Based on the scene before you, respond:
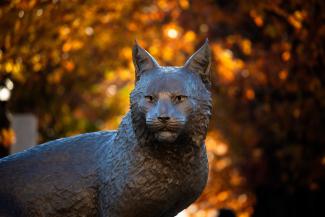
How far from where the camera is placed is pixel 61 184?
267 inches

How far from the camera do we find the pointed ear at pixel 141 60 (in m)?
6.55

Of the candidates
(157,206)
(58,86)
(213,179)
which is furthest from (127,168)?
(213,179)

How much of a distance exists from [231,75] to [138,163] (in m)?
13.4

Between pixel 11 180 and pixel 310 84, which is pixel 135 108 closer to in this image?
pixel 11 180

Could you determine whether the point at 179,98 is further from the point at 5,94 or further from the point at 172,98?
the point at 5,94

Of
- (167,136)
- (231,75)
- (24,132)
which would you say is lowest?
(231,75)

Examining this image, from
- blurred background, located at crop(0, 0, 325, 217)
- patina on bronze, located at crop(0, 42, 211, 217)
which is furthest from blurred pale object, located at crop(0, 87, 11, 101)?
patina on bronze, located at crop(0, 42, 211, 217)

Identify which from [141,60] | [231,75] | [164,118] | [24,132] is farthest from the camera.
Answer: [231,75]

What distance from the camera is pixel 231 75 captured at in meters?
19.7

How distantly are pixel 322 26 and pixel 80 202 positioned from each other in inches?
366

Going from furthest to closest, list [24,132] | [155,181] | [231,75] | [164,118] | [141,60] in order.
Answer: [231,75] → [24,132] → [141,60] → [155,181] → [164,118]

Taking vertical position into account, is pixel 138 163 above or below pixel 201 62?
below

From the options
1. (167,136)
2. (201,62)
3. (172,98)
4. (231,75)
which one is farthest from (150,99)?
(231,75)

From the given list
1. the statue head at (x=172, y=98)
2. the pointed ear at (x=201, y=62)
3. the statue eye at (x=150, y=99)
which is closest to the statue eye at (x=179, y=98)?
the statue head at (x=172, y=98)
